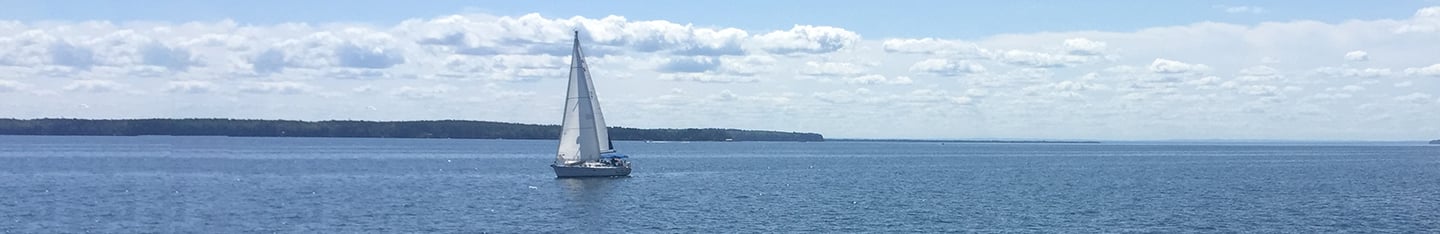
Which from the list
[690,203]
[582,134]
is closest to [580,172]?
[582,134]

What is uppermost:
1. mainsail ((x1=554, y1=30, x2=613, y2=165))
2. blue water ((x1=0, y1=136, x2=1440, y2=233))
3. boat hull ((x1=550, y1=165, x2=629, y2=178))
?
mainsail ((x1=554, y1=30, x2=613, y2=165))

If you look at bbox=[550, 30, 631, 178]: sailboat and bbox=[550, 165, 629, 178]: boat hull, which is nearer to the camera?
bbox=[550, 30, 631, 178]: sailboat

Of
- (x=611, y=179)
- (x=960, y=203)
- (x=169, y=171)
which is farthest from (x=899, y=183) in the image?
(x=169, y=171)

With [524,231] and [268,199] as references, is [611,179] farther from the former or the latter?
[524,231]

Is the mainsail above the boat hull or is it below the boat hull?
above

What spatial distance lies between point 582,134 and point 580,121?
1.13 m

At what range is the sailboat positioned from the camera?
79.2 m

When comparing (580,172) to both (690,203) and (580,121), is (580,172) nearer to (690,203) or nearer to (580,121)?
(580,121)

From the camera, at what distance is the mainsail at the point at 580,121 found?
79000 millimetres

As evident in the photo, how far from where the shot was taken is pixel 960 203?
2482 inches

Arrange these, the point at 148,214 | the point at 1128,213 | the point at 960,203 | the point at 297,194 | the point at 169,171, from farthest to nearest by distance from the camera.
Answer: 1. the point at 169,171
2. the point at 297,194
3. the point at 960,203
4. the point at 1128,213
5. the point at 148,214

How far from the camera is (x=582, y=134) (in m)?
80.9

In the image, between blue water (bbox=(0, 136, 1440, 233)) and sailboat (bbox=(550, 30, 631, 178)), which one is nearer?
blue water (bbox=(0, 136, 1440, 233))

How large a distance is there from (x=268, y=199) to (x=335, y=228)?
57.1 feet
